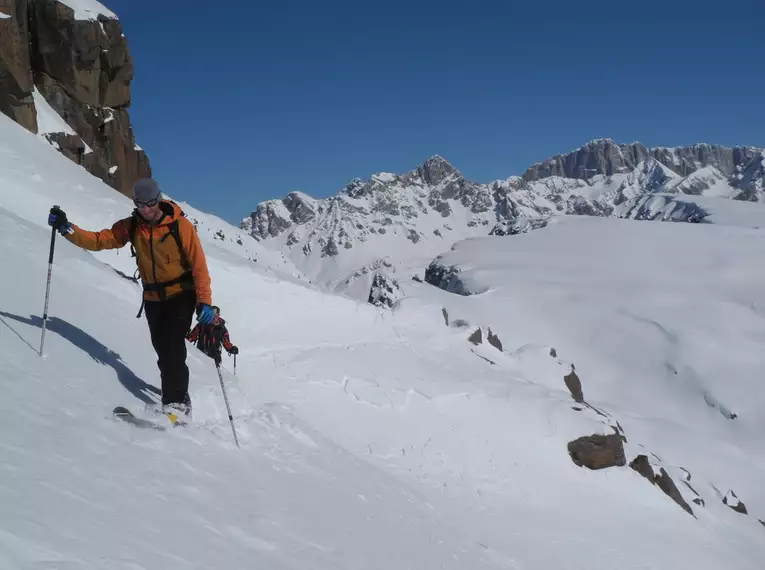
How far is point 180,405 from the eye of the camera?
6062mm

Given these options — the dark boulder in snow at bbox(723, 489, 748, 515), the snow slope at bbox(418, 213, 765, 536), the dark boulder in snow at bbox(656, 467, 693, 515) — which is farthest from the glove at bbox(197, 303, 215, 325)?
the dark boulder in snow at bbox(723, 489, 748, 515)

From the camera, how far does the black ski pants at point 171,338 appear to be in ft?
20.0

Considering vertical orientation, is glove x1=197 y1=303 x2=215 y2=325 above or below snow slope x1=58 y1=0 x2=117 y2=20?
below

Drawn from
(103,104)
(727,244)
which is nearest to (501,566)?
(103,104)

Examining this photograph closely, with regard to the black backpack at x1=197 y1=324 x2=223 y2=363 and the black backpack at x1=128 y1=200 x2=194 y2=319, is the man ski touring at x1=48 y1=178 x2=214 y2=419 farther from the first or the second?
the black backpack at x1=197 y1=324 x2=223 y2=363

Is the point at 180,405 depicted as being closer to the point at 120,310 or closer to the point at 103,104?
the point at 120,310

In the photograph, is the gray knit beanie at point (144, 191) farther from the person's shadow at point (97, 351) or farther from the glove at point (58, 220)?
the person's shadow at point (97, 351)

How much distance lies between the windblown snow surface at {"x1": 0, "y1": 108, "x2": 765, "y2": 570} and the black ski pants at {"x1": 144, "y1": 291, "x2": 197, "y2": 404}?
445 mm

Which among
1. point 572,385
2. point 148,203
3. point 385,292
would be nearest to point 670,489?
point 572,385

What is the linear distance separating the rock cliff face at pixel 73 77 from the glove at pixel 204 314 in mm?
19757

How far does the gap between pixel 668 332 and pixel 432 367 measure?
4000 cm

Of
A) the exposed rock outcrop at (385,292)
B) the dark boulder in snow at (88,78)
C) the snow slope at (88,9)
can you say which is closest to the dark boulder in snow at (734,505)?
the exposed rock outcrop at (385,292)

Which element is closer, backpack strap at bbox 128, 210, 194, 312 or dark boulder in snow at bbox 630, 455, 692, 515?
backpack strap at bbox 128, 210, 194, 312

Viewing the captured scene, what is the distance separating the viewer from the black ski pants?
6082 millimetres
